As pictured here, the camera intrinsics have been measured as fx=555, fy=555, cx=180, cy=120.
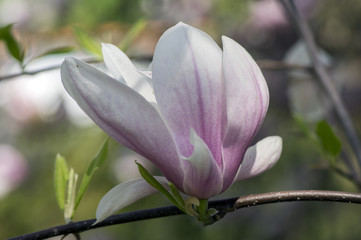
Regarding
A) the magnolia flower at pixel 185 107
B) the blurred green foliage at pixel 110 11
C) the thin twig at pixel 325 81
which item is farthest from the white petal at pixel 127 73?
the blurred green foliage at pixel 110 11

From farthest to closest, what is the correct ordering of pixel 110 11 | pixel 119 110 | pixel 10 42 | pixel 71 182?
pixel 110 11
pixel 10 42
pixel 71 182
pixel 119 110

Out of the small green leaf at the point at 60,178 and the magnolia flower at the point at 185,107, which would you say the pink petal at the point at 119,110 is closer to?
the magnolia flower at the point at 185,107

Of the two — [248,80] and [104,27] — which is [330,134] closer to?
[248,80]

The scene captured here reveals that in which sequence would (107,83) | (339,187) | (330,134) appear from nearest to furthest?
(107,83)
(330,134)
(339,187)

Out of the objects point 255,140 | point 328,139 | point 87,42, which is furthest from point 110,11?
point 328,139

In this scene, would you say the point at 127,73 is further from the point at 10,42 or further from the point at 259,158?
the point at 10,42

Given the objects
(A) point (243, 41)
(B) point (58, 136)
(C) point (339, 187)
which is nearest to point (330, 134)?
(C) point (339, 187)
